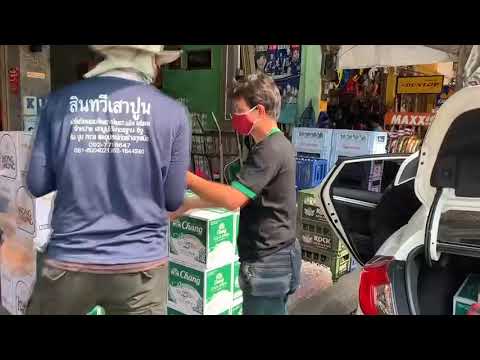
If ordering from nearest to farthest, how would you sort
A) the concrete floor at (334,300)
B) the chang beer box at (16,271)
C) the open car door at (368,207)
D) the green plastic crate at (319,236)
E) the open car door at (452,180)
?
the open car door at (452,180) → the open car door at (368,207) → the chang beer box at (16,271) → the concrete floor at (334,300) → the green plastic crate at (319,236)

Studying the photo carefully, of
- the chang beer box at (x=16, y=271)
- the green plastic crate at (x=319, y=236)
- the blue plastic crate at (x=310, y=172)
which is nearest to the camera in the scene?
the chang beer box at (x=16, y=271)

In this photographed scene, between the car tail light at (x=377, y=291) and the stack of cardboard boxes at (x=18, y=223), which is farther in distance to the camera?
the stack of cardboard boxes at (x=18, y=223)

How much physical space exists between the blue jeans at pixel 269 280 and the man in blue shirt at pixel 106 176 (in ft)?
1.72

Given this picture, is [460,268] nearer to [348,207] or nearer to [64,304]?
[348,207]

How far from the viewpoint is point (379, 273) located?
1.53 metres

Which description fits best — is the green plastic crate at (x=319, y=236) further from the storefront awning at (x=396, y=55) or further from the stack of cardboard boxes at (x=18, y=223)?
the stack of cardboard boxes at (x=18, y=223)

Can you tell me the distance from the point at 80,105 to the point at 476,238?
1534mm

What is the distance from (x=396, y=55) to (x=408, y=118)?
73.8 inches

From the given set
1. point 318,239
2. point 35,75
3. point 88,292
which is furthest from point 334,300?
point 35,75

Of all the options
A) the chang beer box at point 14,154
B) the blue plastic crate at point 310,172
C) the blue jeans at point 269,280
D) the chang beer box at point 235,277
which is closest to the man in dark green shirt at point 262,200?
the blue jeans at point 269,280

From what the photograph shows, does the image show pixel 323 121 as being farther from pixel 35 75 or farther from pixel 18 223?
pixel 18 223

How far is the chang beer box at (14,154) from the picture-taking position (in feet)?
7.89

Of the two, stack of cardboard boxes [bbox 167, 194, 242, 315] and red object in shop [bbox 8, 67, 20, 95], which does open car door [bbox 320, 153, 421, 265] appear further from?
red object in shop [bbox 8, 67, 20, 95]

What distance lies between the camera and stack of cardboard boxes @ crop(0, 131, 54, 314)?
7.91 feet
